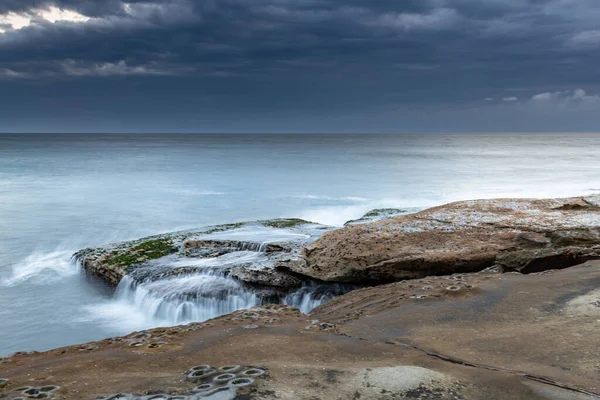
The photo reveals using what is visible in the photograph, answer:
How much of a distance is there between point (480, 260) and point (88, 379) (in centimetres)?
798

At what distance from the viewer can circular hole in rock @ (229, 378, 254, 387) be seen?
4621mm

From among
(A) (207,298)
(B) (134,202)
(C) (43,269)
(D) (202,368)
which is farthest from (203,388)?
(B) (134,202)

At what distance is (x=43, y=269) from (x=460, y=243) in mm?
13661

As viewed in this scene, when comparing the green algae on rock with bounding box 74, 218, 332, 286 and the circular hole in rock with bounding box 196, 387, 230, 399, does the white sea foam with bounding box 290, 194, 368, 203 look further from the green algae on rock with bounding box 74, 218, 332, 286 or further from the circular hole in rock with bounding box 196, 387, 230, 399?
the circular hole in rock with bounding box 196, 387, 230, 399

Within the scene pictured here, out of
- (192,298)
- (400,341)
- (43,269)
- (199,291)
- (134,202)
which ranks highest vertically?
(400,341)

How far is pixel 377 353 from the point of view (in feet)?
18.1

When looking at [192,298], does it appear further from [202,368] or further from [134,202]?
[134,202]

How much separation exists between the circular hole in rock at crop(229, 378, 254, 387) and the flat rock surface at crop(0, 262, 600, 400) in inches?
1.3

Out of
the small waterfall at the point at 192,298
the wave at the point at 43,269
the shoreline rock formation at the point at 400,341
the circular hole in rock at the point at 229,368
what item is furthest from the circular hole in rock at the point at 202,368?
the wave at the point at 43,269

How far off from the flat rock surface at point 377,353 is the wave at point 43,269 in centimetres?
1130

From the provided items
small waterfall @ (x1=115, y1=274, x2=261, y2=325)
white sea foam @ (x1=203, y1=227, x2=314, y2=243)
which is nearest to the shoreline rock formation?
small waterfall @ (x1=115, y1=274, x2=261, y2=325)

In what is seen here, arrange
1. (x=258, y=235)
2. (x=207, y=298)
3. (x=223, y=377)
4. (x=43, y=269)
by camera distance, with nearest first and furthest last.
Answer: (x=223, y=377)
(x=207, y=298)
(x=258, y=235)
(x=43, y=269)

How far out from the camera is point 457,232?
11.6 meters

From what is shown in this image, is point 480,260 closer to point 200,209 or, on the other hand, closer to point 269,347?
point 269,347
